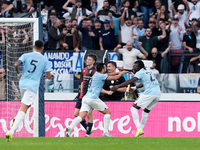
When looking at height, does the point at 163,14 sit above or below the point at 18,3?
Result: below

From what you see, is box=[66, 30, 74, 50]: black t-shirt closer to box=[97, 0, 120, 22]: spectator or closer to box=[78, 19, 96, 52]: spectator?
box=[78, 19, 96, 52]: spectator

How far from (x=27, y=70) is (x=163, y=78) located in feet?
21.4

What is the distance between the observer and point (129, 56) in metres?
16.0

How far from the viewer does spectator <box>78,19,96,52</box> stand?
55.6 feet

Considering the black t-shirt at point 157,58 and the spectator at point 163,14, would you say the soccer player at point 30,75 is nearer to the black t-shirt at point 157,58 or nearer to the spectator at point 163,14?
the black t-shirt at point 157,58

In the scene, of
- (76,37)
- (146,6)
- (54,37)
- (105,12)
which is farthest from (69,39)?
(146,6)

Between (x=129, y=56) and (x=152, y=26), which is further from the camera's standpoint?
(x=152, y=26)

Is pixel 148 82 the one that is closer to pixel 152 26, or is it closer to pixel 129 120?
pixel 129 120

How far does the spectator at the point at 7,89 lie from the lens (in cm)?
1302

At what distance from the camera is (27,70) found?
375 inches

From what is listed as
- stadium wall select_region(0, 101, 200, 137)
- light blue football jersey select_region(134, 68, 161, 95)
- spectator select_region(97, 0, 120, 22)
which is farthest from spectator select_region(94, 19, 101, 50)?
light blue football jersey select_region(134, 68, 161, 95)

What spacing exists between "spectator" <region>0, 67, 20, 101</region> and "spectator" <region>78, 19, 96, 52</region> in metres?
3.94

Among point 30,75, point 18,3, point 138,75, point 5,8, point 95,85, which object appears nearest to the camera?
point 30,75

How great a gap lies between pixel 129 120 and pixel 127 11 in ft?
17.3
